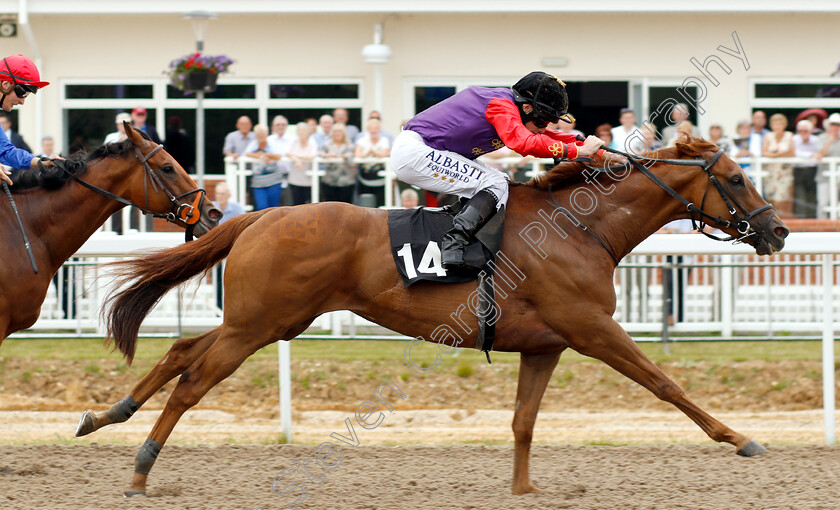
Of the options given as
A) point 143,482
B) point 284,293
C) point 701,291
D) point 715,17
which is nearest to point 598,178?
point 284,293

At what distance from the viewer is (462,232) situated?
15.0 feet

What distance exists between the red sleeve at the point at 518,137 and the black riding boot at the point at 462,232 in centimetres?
30

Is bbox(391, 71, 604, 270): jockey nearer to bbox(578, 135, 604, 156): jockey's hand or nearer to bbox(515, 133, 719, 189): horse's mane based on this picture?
bbox(578, 135, 604, 156): jockey's hand

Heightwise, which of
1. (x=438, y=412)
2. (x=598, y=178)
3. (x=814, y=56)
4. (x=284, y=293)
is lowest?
(x=438, y=412)

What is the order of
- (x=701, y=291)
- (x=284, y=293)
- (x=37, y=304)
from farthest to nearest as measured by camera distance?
1. (x=701, y=291)
2. (x=37, y=304)
3. (x=284, y=293)

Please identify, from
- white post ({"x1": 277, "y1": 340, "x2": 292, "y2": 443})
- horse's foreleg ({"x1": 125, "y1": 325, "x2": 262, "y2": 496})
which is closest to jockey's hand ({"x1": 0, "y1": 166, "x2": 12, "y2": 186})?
horse's foreleg ({"x1": 125, "y1": 325, "x2": 262, "y2": 496})

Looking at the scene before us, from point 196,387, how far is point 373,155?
5.09 metres

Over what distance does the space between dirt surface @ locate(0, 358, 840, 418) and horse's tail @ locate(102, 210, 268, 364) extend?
2.22 metres

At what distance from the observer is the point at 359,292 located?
15.4ft

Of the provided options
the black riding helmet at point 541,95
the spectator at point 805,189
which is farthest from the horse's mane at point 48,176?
the spectator at point 805,189

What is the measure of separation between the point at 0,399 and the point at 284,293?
3.72 metres

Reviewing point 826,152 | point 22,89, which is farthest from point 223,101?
point 22,89

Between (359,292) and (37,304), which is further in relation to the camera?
(37,304)

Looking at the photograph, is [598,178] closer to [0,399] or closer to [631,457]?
[631,457]
